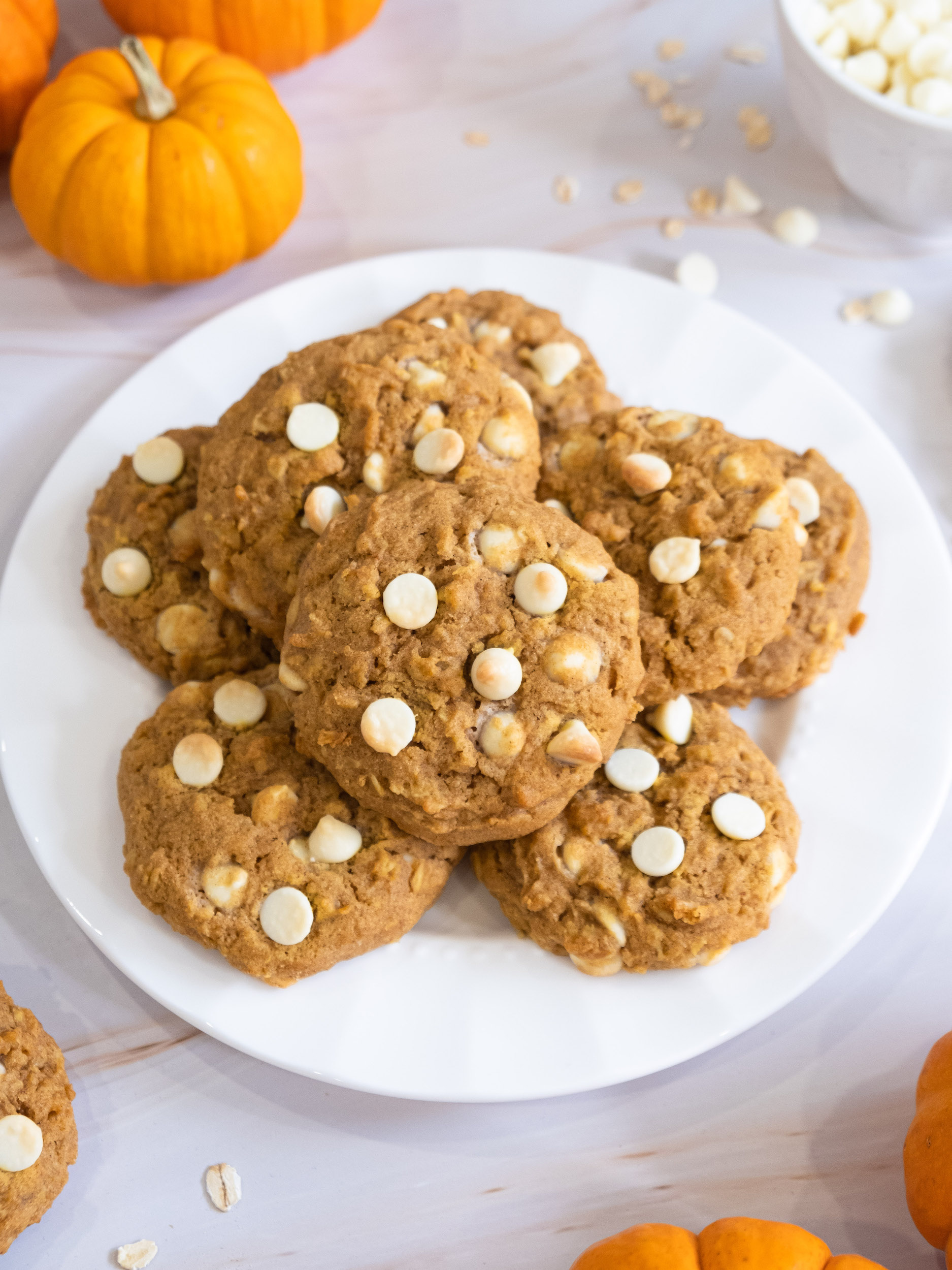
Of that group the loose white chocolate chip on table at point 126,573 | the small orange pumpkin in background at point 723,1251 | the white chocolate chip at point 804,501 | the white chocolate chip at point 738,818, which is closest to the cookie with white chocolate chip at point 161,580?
the loose white chocolate chip on table at point 126,573

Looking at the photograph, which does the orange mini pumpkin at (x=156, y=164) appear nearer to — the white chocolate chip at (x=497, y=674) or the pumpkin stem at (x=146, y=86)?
the pumpkin stem at (x=146, y=86)

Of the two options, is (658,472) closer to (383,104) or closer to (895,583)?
(895,583)

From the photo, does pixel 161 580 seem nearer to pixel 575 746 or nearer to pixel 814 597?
pixel 575 746

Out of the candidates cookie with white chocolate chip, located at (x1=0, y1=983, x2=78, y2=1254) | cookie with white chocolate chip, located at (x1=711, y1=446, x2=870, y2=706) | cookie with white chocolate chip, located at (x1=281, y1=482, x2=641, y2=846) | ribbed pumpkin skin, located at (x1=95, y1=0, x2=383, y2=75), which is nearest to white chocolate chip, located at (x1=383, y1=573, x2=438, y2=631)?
cookie with white chocolate chip, located at (x1=281, y1=482, x2=641, y2=846)

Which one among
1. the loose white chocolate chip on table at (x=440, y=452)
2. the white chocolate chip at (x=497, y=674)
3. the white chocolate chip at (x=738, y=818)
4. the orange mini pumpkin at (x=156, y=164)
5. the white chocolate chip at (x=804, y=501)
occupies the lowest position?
the white chocolate chip at (x=738, y=818)

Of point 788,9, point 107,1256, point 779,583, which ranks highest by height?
point 788,9

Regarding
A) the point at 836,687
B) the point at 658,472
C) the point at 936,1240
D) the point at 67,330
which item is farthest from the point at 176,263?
the point at 936,1240
